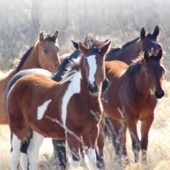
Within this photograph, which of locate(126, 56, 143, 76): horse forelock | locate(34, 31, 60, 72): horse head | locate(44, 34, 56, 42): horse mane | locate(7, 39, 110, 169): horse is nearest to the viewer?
locate(7, 39, 110, 169): horse

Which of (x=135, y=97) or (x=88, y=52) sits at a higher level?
(x=88, y=52)

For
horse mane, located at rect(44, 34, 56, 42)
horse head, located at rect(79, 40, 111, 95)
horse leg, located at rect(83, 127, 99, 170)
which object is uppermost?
horse head, located at rect(79, 40, 111, 95)

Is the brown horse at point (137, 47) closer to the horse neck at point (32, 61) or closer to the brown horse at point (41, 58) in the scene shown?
the brown horse at point (41, 58)

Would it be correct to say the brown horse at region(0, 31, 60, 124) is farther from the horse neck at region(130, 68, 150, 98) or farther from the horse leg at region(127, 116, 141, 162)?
the horse leg at region(127, 116, 141, 162)

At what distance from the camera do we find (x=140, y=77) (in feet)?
26.5

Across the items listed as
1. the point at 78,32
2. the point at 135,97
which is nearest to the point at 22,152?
the point at 135,97

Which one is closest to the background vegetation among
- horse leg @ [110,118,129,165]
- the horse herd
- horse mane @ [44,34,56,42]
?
horse mane @ [44,34,56,42]

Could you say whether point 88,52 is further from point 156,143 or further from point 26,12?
point 26,12

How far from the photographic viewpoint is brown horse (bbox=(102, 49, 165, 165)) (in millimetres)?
7438

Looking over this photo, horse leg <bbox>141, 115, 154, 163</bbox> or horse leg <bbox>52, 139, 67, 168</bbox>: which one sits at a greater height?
horse leg <bbox>141, 115, 154, 163</bbox>

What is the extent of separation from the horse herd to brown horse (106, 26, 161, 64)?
0.11 ft

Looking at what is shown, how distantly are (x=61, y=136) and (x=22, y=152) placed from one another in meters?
1.11

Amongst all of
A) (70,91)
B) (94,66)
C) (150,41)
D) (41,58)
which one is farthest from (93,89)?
(41,58)

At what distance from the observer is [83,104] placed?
6.54 m
